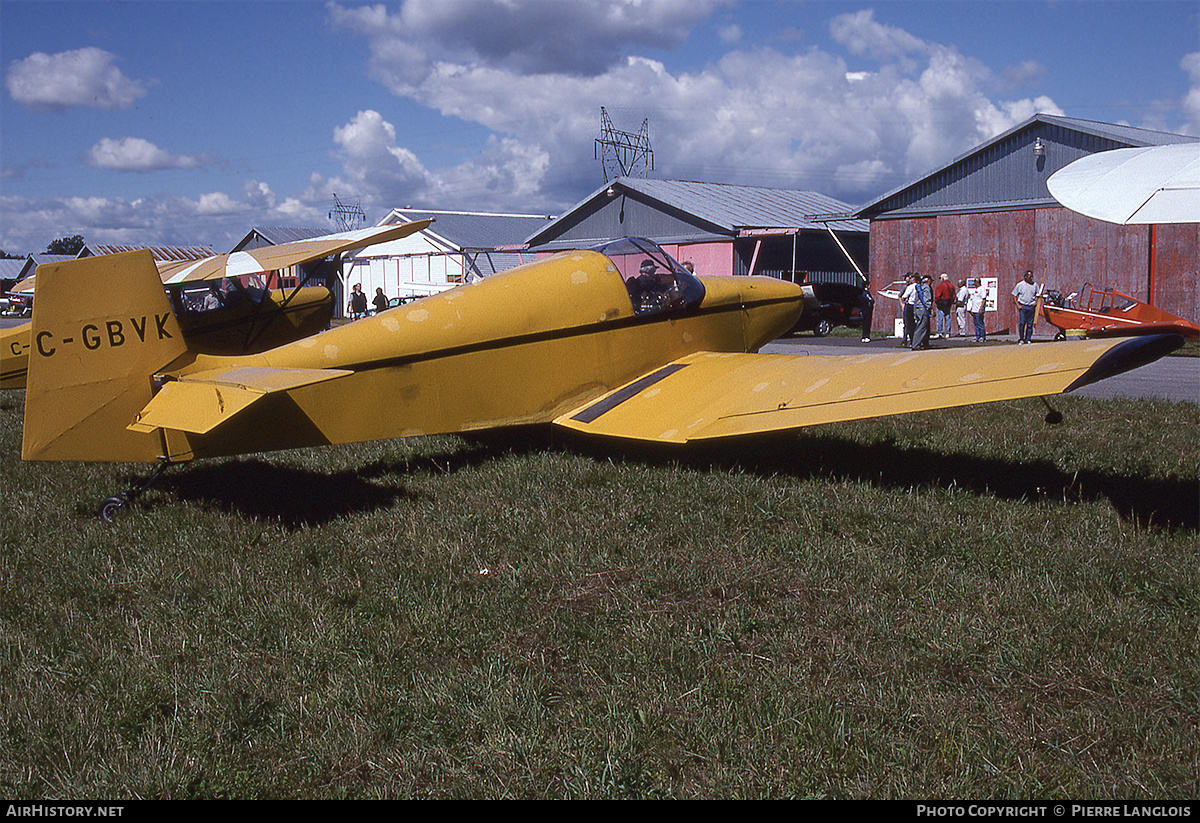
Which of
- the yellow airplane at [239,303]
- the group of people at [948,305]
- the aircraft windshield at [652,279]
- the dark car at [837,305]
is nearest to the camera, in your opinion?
the aircraft windshield at [652,279]

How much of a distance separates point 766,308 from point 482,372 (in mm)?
3365

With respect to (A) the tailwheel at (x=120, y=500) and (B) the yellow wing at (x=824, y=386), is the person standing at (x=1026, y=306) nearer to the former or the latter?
(B) the yellow wing at (x=824, y=386)

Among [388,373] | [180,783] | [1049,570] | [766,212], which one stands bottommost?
[180,783]

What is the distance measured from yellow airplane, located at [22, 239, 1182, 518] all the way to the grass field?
51cm

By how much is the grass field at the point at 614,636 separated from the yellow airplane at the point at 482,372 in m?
0.51

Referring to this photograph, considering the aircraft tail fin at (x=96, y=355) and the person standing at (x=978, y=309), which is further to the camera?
the person standing at (x=978, y=309)

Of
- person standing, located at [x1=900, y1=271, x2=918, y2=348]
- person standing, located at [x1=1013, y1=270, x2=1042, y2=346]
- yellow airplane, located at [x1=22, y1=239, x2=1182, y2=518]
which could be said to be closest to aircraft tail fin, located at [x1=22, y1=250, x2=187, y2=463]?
yellow airplane, located at [x1=22, y1=239, x2=1182, y2=518]

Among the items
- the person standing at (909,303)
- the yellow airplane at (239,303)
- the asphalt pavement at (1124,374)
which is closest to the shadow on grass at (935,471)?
the asphalt pavement at (1124,374)

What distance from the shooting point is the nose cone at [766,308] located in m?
8.13

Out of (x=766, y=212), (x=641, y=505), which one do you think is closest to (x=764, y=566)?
(x=641, y=505)

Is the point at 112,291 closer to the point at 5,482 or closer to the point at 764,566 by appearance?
the point at 5,482

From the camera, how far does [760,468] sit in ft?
20.9

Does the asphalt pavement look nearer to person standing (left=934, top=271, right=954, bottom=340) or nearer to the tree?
person standing (left=934, top=271, right=954, bottom=340)

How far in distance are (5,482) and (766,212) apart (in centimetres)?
2797
